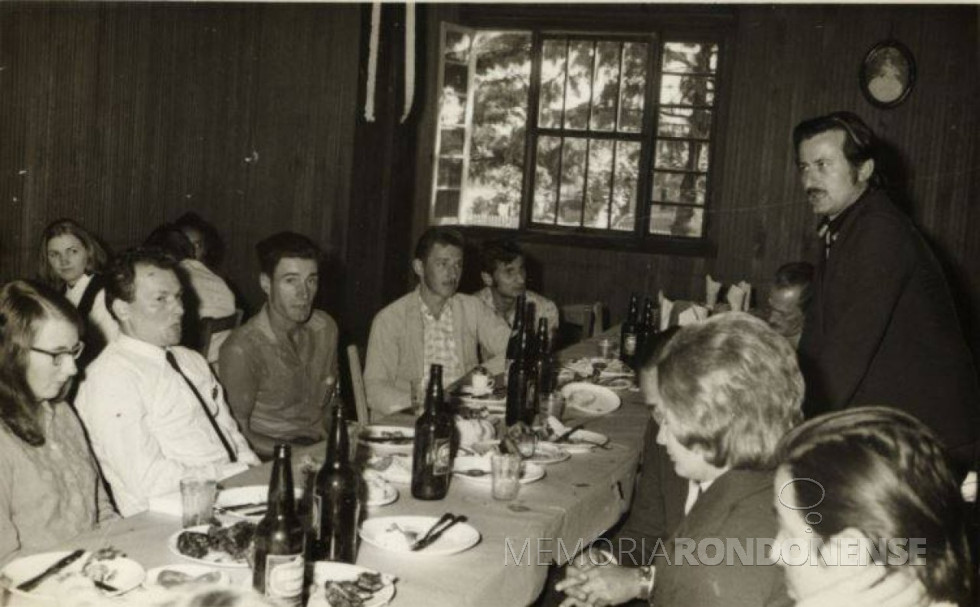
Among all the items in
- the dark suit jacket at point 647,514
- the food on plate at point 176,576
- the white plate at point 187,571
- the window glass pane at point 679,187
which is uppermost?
the window glass pane at point 679,187

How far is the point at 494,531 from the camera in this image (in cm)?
203

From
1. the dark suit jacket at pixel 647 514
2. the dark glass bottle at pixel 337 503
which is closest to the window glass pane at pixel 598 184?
the dark suit jacket at pixel 647 514

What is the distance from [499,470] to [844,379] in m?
1.04

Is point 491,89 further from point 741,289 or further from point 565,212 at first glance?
point 741,289

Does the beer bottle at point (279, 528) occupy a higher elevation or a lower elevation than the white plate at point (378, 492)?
higher

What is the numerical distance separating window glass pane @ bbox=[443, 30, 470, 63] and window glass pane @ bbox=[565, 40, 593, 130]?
0.81 m

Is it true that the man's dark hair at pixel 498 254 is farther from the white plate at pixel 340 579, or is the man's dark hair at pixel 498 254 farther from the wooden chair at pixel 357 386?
the white plate at pixel 340 579

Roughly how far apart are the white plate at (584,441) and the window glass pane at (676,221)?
176 inches

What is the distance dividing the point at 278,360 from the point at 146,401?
0.91 meters

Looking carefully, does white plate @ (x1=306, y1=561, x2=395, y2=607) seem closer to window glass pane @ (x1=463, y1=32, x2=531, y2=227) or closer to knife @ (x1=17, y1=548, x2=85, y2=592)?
knife @ (x1=17, y1=548, x2=85, y2=592)

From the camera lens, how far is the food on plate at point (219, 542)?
1718 mm

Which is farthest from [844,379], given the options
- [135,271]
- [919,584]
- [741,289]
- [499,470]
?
[741,289]

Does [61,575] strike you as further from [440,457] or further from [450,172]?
[450,172]

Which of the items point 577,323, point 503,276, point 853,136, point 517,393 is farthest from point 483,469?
point 577,323
